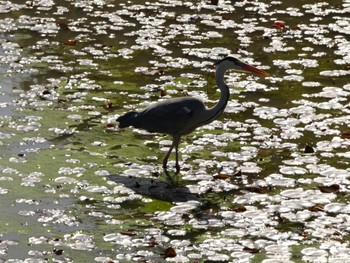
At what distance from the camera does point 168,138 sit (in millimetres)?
10617

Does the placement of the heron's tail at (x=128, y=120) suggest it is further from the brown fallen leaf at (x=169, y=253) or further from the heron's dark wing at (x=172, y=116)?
the brown fallen leaf at (x=169, y=253)

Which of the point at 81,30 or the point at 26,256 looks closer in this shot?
the point at 26,256

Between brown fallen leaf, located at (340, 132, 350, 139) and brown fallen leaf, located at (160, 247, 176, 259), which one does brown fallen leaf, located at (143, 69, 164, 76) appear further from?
brown fallen leaf, located at (160, 247, 176, 259)

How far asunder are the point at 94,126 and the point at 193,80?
88.2 inches

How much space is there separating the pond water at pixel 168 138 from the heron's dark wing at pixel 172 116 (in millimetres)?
385

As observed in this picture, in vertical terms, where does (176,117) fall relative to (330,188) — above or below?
above

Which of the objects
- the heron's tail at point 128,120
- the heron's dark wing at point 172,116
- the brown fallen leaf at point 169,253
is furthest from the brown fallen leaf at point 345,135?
the brown fallen leaf at point 169,253

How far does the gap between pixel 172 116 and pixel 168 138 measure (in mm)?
1005

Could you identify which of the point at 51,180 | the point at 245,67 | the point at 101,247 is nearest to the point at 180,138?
the point at 245,67

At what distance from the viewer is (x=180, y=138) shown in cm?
1034

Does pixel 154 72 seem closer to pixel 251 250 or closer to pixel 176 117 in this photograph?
pixel 176 117

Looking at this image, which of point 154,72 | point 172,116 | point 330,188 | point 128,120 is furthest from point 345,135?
point 154,72

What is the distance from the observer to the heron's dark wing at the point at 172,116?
961 cm

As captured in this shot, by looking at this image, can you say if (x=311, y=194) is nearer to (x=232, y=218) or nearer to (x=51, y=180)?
(x=232, y=218)
